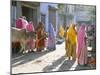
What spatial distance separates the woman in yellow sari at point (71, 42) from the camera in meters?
2.87

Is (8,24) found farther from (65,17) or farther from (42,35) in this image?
(65,17)

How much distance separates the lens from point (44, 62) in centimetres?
276

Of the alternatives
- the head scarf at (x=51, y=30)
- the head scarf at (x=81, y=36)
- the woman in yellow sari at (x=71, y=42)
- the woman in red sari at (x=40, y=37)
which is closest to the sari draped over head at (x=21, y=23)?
the woman in red sari at (x=40, y=37)

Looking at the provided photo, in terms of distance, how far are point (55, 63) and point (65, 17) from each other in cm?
57

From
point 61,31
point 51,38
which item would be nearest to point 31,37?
point 51,38

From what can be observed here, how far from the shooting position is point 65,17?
2.83 m

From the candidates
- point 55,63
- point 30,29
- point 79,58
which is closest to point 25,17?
point 30,29

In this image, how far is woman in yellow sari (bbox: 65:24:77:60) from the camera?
9.42 ft

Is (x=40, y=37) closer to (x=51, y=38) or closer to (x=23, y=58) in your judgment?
(x=51, y=38)

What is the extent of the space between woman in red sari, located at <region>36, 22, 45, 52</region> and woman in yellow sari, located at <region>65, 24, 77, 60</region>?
31 centimetres

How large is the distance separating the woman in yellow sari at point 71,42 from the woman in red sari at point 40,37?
309mm

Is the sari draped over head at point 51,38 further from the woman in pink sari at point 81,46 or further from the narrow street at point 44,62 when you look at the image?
the woman in pink sari at point 81,46

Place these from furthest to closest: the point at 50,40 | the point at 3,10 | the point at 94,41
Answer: the point at 94,41, the point at 50,40, the point at 3,10

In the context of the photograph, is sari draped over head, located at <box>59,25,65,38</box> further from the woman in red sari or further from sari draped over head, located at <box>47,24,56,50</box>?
the woman in red sari
